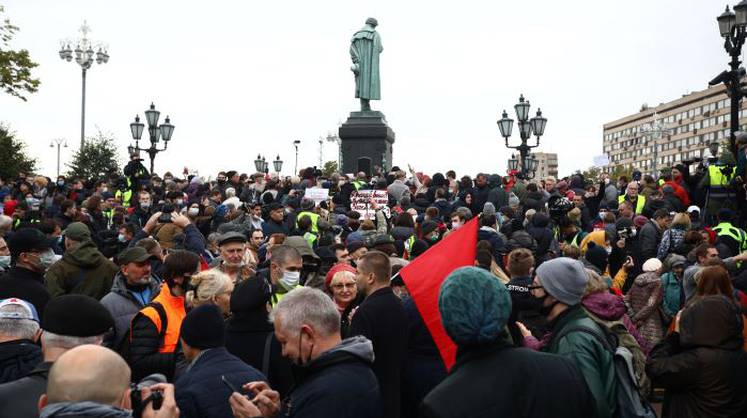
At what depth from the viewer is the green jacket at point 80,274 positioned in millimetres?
7285

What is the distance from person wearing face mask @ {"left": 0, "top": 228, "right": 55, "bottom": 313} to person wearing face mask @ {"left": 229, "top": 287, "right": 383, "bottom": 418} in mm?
3526

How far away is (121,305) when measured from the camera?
6.07 meters

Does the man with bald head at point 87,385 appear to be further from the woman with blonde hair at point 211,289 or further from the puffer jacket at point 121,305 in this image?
the puffer jacket at point 121,305

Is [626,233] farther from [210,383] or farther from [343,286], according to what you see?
[210,383]

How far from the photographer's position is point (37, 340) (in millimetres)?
4738

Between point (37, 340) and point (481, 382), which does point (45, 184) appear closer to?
point (37, 340)

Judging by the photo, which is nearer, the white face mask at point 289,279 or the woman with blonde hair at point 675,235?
the white face mask at point 289,279

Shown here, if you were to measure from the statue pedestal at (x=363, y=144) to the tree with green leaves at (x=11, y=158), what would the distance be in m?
17.8

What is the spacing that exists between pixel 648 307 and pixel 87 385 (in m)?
7.58

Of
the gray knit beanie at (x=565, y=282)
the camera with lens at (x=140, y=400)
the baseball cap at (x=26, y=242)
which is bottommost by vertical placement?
the camera with lens at (x=140, y=400)

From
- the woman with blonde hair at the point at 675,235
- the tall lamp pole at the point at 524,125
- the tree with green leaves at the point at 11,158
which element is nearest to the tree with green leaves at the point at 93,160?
the tree with green leaves at the point at 11,158

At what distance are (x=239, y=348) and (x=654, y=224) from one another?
30.3 ft

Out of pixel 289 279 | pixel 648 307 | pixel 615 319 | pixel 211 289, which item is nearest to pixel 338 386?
pixel 211 289

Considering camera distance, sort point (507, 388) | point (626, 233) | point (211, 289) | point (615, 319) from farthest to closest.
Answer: point (626, 233) → point (211, 289) → point (615, 319) → point (507, 388)
